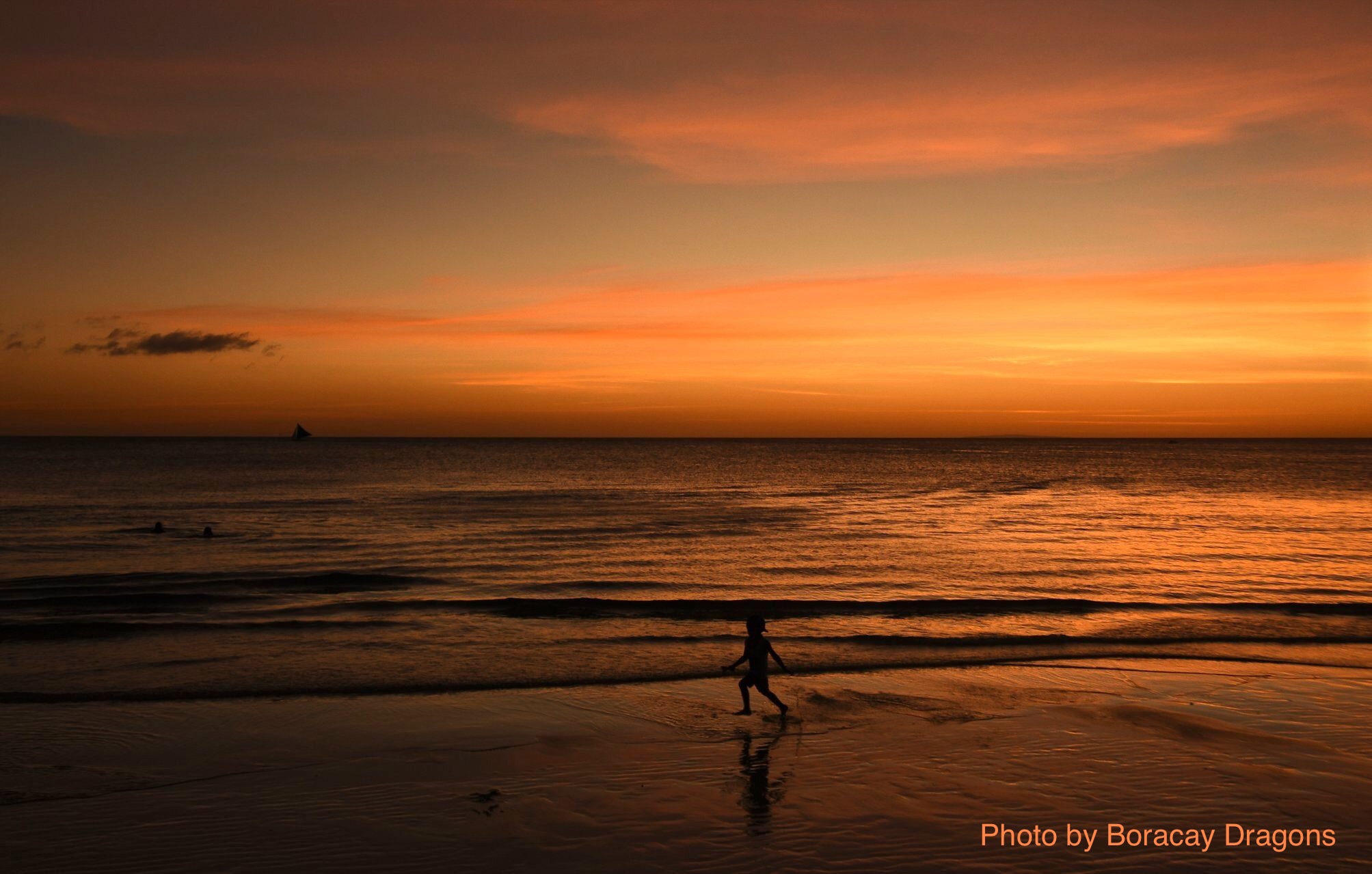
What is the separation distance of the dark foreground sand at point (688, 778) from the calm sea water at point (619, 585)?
2.80 m

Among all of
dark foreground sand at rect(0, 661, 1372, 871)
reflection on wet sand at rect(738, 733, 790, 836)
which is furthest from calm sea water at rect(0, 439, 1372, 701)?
reflection on wet sand at rect(738, 733, 790, 836)

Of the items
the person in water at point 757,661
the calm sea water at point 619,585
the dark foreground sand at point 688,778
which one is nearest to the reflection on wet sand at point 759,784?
the dark foreground sand at point 688,778

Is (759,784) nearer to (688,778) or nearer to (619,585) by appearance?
(688,778)

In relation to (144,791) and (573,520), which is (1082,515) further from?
(144,791)

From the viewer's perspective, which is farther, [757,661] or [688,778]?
[757,661]

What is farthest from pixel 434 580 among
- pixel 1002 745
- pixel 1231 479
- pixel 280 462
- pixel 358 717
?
pixel 280 462

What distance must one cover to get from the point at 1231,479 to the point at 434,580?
333 ft

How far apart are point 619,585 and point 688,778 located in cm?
1867

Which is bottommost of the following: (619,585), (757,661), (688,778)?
(619,585)

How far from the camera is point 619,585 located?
3033 cm

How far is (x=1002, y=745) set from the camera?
43.2 feet

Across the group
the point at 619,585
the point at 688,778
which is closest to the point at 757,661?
the point at 688,778

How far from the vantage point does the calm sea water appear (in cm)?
1977

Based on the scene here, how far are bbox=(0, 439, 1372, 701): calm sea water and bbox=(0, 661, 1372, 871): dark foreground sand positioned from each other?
2.80 meters
